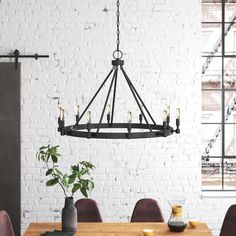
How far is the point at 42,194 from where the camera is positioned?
5598 mm

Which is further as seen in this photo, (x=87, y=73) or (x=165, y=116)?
(x=87, y=73)

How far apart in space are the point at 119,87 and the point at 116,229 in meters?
1.74

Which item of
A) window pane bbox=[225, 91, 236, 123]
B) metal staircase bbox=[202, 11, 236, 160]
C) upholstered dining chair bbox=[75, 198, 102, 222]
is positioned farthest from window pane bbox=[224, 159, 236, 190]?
upholstered dining chair bbox=[75, 198, 102, 222]

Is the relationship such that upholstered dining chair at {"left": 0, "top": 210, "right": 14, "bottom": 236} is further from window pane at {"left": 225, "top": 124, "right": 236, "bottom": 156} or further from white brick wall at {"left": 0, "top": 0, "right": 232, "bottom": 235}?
window pane at {"left": 225, "top": 124, "right": 236, "bottom": 156}

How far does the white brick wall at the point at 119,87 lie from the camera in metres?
5.58

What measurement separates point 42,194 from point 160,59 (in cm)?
185

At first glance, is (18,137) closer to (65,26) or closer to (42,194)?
(42,194)

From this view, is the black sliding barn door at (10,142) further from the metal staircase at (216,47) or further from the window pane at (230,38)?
the window pane at (230,38)

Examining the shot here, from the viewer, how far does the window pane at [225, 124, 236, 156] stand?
19.5 feet

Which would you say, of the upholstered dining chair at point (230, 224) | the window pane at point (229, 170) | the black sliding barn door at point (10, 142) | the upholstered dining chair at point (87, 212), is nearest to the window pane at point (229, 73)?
the window pane at point (229, 170)

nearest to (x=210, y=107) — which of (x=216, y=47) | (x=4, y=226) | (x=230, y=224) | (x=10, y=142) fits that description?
(x=216, y=47)

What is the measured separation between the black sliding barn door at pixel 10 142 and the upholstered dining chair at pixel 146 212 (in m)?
1.34

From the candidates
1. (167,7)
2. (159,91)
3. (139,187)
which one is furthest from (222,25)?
(139,187)

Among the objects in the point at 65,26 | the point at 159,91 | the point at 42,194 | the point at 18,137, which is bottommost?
the point at 42,194
